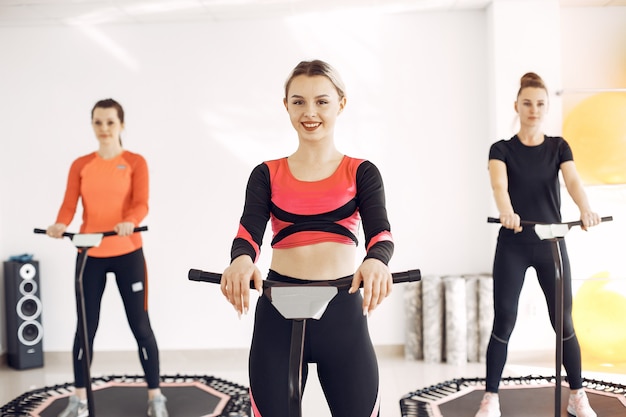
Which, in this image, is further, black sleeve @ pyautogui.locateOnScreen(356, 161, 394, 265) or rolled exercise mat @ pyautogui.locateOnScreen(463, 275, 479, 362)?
rolled exercise mat @ pyautogui.locateOnScreen(463, 275, 479, 362)

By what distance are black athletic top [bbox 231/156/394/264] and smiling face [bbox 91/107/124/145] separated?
6.30 feet

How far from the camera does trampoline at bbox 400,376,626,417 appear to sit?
3.48 meters

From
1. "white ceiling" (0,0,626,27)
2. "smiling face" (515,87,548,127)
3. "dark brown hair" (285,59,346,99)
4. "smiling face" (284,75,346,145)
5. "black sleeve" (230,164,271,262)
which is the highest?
"white ceiling" (0,0,626,27)

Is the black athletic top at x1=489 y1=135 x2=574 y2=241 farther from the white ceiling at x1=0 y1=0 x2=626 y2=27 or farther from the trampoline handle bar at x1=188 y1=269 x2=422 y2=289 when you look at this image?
the trampoline handle bar at x1=188 y1=269 x2=422 y2=289

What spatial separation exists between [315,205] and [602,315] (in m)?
3.05

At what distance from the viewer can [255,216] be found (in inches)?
70.2

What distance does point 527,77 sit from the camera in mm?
3260

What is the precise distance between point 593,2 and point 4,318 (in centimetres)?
485

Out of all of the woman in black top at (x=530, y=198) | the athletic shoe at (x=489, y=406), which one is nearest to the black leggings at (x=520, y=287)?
the woman in black top at (x=530, y=198)

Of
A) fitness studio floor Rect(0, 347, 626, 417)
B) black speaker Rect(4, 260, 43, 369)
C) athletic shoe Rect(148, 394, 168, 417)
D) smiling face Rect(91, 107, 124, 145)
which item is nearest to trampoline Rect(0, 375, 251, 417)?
athletic shoe Rect(148, 394, 168, 417)

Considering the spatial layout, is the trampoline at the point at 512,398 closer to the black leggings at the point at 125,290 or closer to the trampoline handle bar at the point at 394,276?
the black leggings at the point at 125,290

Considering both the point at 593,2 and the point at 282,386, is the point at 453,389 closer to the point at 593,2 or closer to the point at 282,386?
the point at 282,386

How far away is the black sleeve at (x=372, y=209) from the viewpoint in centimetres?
167

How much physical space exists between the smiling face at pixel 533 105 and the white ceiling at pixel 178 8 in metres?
1.56
